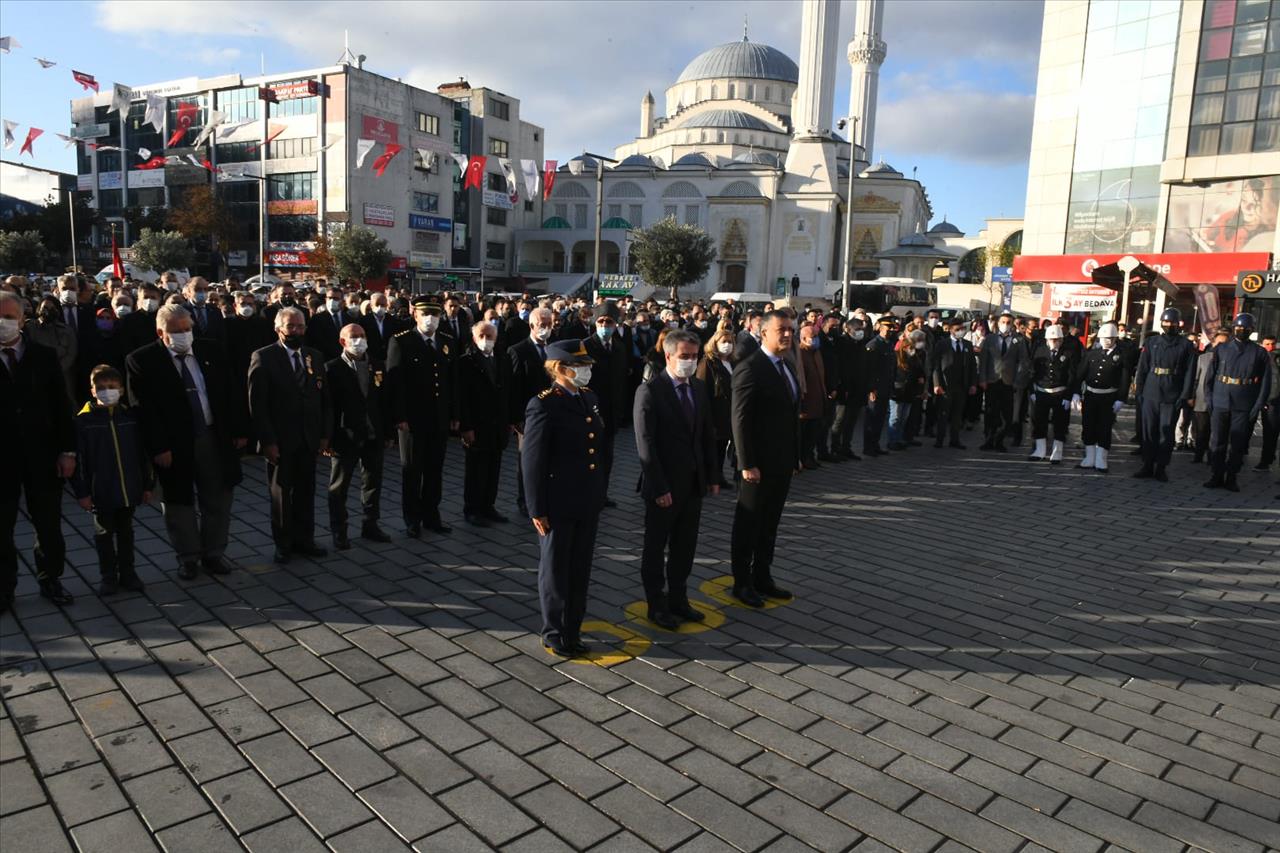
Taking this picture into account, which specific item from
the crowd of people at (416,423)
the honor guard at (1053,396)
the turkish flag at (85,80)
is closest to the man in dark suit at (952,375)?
the honor guard at (1053,396)

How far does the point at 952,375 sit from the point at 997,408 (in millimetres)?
1032

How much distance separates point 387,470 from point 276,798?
675 centimetres

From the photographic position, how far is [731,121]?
88.8m

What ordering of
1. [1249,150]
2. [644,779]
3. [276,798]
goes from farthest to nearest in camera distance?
1. [1249,150]
2. [644,779]
3. [276,798]

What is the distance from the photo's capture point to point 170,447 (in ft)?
18.5

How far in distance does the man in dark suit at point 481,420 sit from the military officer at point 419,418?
20 centimetres

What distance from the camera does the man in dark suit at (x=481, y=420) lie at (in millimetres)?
7418

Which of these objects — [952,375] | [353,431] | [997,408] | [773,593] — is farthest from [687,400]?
[997,408]

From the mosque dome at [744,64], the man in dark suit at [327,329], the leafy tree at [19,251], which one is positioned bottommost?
the man in dark suit at [327,329]

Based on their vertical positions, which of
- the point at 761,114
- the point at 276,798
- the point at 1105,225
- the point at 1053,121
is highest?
the point at 761,114

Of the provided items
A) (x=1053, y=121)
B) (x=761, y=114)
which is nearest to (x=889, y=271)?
(x=761, y=114)

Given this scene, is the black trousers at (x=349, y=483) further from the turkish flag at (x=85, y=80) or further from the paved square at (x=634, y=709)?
the turkish flag at (x=85, y=80)

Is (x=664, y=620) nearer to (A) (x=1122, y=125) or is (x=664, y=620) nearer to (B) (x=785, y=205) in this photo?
(A) (x=1122, y=125)

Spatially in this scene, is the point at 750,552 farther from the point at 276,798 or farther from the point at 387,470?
the point at 387,470
